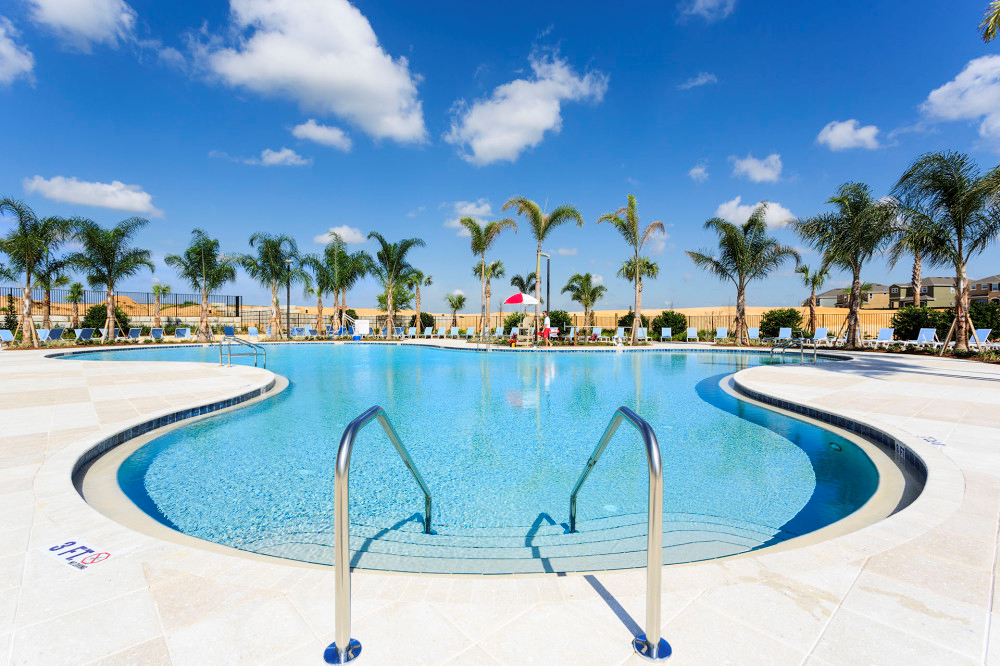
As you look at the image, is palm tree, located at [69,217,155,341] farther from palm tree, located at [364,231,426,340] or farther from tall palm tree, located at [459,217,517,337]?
tall palm tree, located at [459,217,517,337]

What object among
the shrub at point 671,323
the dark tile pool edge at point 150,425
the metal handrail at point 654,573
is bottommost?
the dark tile pool edge at point 150,425

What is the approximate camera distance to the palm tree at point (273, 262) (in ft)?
93.5

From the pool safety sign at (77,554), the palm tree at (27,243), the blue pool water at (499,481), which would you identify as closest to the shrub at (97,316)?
the palm tree at (27,243)

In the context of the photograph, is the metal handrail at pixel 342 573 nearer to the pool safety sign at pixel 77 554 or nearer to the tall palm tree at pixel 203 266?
the pool safety sign at pixel 77 554

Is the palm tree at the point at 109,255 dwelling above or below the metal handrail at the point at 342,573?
above

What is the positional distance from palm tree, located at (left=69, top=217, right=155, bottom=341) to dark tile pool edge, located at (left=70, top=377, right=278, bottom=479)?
784 inches

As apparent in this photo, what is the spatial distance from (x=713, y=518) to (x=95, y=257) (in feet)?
93.4

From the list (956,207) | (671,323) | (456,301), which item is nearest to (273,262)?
(456,301)

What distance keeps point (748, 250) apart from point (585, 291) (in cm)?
1563

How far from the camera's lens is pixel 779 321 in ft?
82.6

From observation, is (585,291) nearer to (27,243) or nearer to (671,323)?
(671,323)

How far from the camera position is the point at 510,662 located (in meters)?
1.50

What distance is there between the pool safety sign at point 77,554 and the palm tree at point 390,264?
89.6 feet

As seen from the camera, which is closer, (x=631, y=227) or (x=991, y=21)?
(x=991, y=21)
